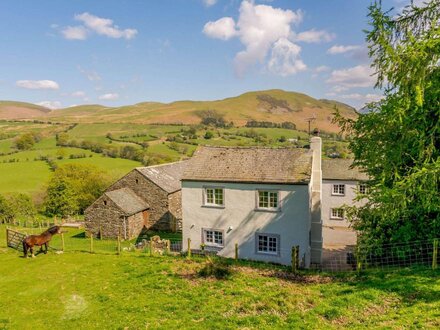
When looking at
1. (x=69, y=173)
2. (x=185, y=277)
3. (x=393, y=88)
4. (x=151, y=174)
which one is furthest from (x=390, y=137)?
(x=69, y=173)

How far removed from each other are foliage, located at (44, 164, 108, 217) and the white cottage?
1422 inches

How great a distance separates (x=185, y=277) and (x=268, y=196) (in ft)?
37.1

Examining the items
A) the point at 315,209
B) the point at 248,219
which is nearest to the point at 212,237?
the point at 248,219

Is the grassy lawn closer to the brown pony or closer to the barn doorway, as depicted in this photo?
the brown pony

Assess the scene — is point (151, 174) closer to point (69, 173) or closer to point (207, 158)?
point (207, 158)

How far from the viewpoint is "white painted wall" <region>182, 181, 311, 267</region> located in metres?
26.1

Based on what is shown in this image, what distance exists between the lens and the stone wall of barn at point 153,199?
1729 inches

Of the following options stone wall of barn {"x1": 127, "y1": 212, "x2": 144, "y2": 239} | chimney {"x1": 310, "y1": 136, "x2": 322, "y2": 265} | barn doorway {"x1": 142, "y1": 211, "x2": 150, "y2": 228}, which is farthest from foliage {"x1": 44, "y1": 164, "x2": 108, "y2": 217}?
chimney {"x1": 310, "y1": 136, "x2": 322, "y2": 265}

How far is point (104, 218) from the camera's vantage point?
4041cm

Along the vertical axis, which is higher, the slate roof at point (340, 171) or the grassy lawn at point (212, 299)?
the slate roof at point (340, 171)

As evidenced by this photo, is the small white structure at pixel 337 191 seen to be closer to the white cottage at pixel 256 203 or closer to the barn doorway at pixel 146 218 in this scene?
the white cottage at pixel 256 203

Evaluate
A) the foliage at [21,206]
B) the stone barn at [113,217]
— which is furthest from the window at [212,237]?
the foliage at [21,206]

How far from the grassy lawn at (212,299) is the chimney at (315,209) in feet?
32.7

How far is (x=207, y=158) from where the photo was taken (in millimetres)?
30734
